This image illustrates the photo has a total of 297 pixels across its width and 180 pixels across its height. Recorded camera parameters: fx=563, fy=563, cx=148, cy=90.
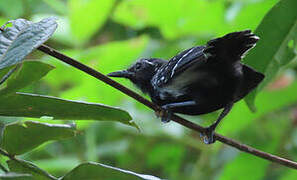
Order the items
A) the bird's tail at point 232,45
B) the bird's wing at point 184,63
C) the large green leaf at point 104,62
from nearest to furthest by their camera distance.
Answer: the bird's tail at point 232,45 → the bird's wing at point 184,63 → the large green leaf at point 104,62

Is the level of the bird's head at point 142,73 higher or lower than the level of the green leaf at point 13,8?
lower

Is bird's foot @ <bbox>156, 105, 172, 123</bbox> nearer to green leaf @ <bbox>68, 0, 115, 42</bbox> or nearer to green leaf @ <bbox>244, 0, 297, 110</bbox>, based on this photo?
green leaf @ <bbox>244, 0, 297, 110</bbox>

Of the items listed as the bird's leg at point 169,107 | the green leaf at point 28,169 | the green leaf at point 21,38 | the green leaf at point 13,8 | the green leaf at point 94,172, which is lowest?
the bird's leg at point 169,107

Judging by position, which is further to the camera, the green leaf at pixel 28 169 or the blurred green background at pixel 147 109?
the blurred green background at pixel 147 109

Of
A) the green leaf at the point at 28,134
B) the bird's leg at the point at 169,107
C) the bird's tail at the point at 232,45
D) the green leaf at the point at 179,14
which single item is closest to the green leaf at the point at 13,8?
the green leaf at the point at 179,14

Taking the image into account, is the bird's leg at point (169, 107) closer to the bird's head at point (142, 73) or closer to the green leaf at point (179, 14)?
the bird's head at point (142, 73)

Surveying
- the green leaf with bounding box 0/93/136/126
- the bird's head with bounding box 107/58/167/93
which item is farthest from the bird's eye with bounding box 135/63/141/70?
the green leaf with bounding box 0/93/136/126

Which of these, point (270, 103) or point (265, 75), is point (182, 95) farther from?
point (270, 103)

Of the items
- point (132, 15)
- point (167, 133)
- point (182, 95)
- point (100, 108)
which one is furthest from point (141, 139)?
point (100, 108)
